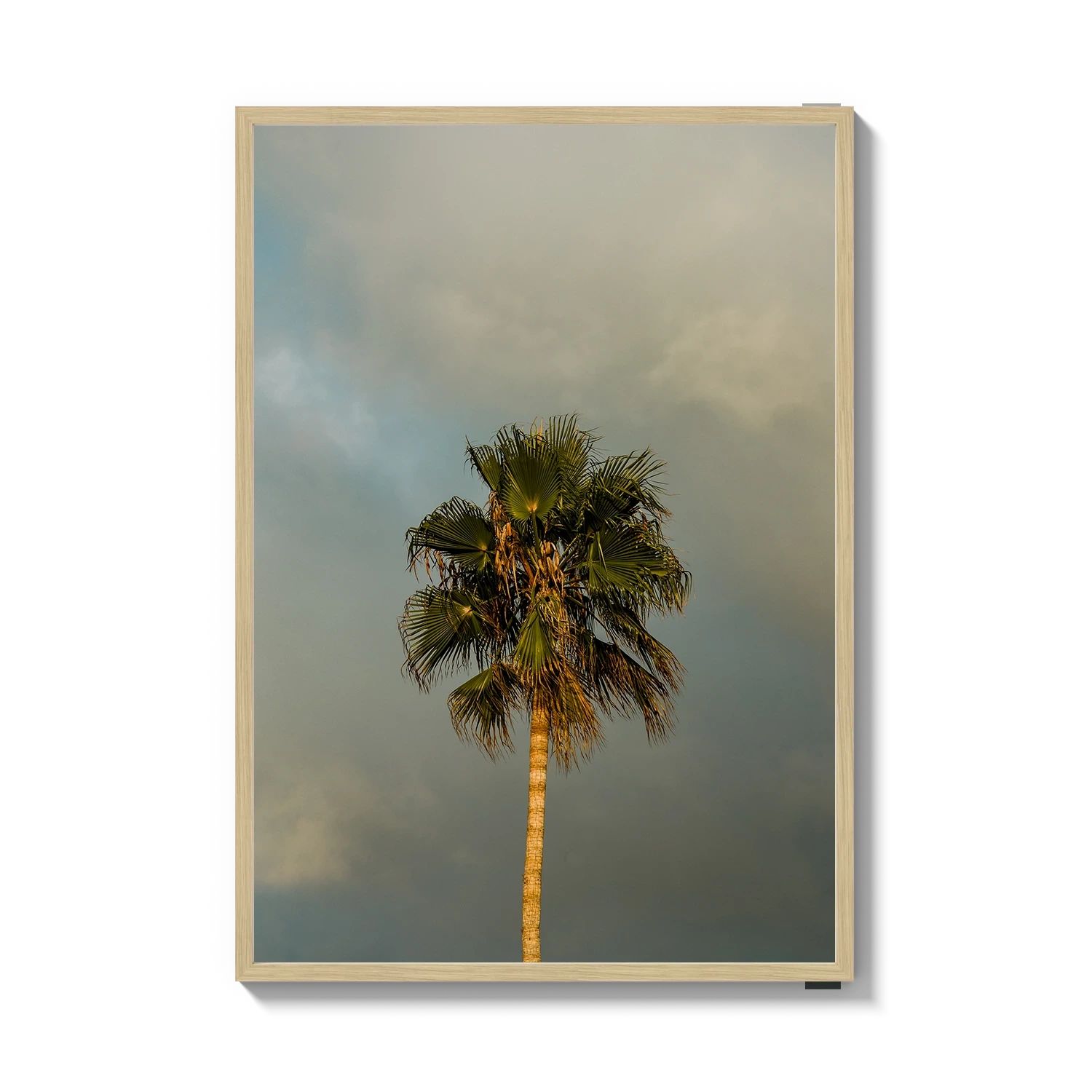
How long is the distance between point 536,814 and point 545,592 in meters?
1.42

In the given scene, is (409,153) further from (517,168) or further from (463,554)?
(463,554)

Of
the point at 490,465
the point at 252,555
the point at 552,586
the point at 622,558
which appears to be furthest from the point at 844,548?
the point at 252,555

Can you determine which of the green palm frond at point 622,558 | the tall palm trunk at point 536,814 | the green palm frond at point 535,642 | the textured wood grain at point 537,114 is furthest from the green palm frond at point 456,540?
the textured wood grain at point 537,114

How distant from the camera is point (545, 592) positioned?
27.2ft

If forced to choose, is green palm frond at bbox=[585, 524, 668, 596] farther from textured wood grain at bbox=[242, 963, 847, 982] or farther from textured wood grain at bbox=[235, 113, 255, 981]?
textured wood grain at bbox=[242, 963, 847, 982]

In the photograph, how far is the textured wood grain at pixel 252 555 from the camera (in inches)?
302

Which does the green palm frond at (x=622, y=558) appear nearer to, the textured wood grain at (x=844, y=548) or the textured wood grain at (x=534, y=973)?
the textured wood grain at (x=844, y=548)

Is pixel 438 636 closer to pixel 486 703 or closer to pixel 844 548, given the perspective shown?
pixel 486 703

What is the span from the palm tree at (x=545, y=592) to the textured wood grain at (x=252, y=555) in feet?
3.37

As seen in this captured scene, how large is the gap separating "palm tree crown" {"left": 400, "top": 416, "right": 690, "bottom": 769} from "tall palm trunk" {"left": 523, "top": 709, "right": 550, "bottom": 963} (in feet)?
0.21

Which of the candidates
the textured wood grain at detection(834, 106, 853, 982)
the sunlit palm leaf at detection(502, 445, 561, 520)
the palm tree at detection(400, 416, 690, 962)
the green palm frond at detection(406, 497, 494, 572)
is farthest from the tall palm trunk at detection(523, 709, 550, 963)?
the textured wood grain at detection(834, 106, 853, 982)

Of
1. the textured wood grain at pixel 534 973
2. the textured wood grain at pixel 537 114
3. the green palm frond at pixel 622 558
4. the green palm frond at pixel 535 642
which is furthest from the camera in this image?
the green palm frond at pixel 622 558

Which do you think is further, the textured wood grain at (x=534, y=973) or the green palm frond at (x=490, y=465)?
the green palm frond at (x=490, y=465)

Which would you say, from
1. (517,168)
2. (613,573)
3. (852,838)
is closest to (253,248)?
(517,168)
